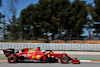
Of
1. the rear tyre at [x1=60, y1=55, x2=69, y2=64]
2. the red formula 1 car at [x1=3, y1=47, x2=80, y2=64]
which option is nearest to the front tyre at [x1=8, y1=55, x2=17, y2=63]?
the red formula 1 car at [x1=3, y1=47, x2=80, y2=64]

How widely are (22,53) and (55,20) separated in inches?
797

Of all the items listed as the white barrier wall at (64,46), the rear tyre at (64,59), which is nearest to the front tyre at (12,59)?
the rear tyre at (64,59)

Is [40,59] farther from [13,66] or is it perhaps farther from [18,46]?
[18,46]

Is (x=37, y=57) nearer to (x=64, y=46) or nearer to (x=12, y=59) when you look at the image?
(x=12, y=59)

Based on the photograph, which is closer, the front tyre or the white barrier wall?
the front tyre

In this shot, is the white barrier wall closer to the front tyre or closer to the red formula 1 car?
the red formula 1 car

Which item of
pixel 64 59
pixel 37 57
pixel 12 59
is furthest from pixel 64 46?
pixel 12 59

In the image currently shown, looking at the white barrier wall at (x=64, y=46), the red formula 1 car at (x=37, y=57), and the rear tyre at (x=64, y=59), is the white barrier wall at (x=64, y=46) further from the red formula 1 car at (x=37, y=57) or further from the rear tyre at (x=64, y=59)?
the rear tyre at (x=64, y=59)

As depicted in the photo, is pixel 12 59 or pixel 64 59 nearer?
pixel 64 59

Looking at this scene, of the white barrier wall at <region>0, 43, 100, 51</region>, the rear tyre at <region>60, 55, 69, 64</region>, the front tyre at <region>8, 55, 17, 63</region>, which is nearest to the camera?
the rear tyre at <region>60, 55, 69, 64</region>

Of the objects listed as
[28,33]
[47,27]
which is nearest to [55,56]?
[47,27]

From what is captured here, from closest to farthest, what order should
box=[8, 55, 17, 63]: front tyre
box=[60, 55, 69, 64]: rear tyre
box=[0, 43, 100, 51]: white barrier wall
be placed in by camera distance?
box=[60, 55, 69, 64]: rear tyre
box=[8, 55, 17, 63]: front tyre
box=[0, 43, 100, 51]: white barrier wall

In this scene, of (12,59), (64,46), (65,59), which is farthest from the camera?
(64,46)

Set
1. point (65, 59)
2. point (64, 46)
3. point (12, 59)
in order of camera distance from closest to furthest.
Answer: point (65, 59) < point (12, 59) < point (64, 46)
